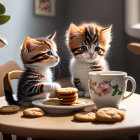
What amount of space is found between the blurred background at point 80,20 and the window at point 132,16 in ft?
0.12

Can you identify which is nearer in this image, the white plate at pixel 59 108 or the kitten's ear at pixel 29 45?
the white plate at pixel 59 108

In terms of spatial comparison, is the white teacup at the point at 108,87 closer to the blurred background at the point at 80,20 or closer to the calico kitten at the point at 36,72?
the calico kitten at the point at 36,72

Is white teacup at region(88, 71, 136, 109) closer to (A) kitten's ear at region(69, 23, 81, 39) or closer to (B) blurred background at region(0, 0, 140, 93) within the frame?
(A) kitten's ear at region(69, 23, 81, 39)

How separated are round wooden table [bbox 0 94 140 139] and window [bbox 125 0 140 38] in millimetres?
1143

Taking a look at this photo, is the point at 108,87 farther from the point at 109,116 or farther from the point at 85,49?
the point at 85,49

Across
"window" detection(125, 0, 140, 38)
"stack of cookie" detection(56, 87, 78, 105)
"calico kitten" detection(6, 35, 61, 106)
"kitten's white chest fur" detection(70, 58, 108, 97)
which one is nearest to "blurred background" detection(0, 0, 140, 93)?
"window" detection(125, 0, 140, 38)

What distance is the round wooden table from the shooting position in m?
0.49

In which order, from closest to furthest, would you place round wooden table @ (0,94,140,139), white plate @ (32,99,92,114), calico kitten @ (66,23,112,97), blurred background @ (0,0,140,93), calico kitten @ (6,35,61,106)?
round wooden table @ (0,94,140,139) < white plate @ (32,99,92,114) < calico kitten @ (6,35,61,106) < calico kitten @ (66,23,112,97) < blurred background @ (0,0,140,93)

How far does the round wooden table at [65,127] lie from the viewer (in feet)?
1.60

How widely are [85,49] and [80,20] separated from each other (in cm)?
114

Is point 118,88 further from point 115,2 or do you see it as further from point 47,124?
point 115,2

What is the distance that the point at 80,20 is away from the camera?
193 centimetres

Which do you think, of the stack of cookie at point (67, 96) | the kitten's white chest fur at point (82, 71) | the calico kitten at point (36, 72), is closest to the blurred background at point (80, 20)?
the kitten's white chest fur at point (82, 71)

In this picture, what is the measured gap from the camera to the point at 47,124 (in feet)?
1.75
